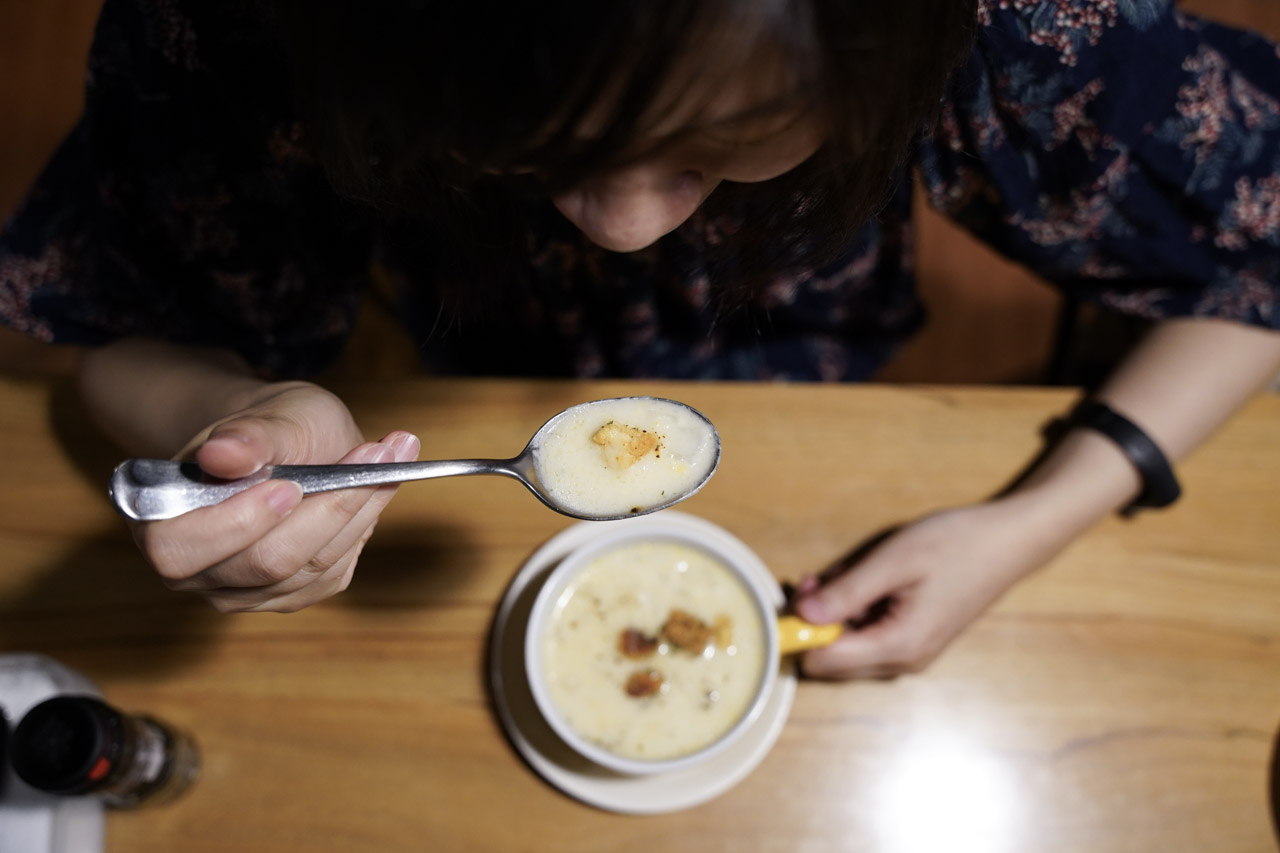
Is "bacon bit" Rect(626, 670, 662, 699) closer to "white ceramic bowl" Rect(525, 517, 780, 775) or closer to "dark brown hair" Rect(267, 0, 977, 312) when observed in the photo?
"white ceramic bowl" Rect(525, 517, 780, 775)

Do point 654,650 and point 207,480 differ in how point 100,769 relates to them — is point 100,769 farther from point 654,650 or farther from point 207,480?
point 654,650

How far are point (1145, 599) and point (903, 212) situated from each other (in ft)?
1.67

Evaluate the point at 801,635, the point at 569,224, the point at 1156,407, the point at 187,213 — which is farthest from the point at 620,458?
the point at 1156,407

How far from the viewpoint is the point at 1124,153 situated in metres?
0.75

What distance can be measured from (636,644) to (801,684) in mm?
173

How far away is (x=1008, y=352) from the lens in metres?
1.68

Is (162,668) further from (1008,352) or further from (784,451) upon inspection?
(1008,352)

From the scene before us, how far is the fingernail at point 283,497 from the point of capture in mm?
510

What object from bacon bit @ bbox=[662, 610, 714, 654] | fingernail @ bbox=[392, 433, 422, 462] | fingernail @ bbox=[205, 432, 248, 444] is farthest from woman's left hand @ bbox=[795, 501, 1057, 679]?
fingernail @ bbox=[205, 432, 248, 444]

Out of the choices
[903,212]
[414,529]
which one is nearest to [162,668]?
[414,529]

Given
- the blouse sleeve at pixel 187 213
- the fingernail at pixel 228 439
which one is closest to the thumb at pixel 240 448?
the fingernail at pixel 228 439

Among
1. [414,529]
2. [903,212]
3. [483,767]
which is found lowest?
[483,767]

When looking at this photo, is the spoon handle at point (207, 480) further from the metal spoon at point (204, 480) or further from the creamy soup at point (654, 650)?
the creamy soup at point (654, 650)

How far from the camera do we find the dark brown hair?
0.36 m
